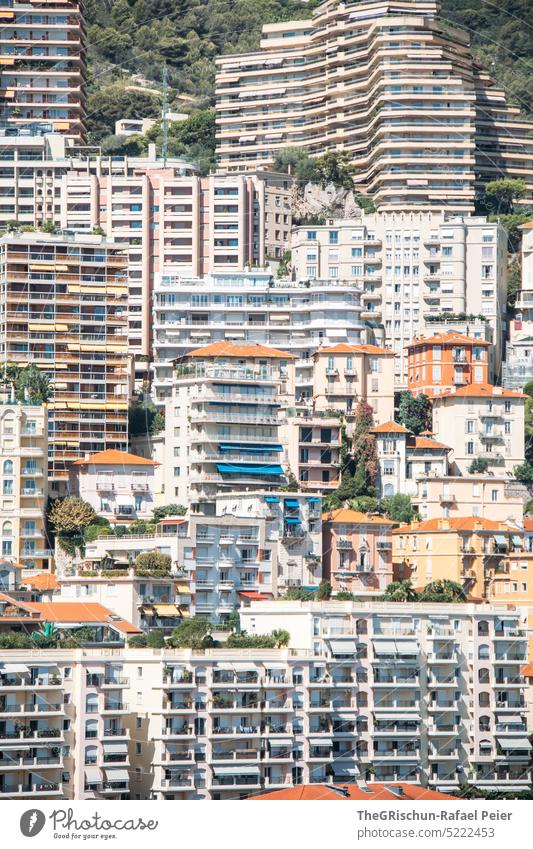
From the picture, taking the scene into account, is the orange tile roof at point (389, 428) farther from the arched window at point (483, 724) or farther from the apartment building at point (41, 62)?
the apartment building at point (41, 62)

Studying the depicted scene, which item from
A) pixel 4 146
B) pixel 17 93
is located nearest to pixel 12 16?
pixel 17 93

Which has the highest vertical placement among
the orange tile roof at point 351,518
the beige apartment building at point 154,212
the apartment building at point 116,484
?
the beige apartment building at point 154,212

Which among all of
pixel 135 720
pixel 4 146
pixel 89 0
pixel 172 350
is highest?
pixel 89 0

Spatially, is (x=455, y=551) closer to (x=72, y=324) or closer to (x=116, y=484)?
(x=116, y=484)

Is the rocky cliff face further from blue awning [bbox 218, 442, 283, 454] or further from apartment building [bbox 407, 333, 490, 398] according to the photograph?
blue awning [bbox 218, 442, 283, 454]

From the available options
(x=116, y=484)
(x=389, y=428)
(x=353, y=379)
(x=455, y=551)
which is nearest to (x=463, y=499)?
(x=389, y=428)

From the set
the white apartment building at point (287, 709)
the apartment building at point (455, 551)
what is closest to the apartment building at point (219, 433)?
the apartment building at point (455, 551)

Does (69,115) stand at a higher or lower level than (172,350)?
higher
